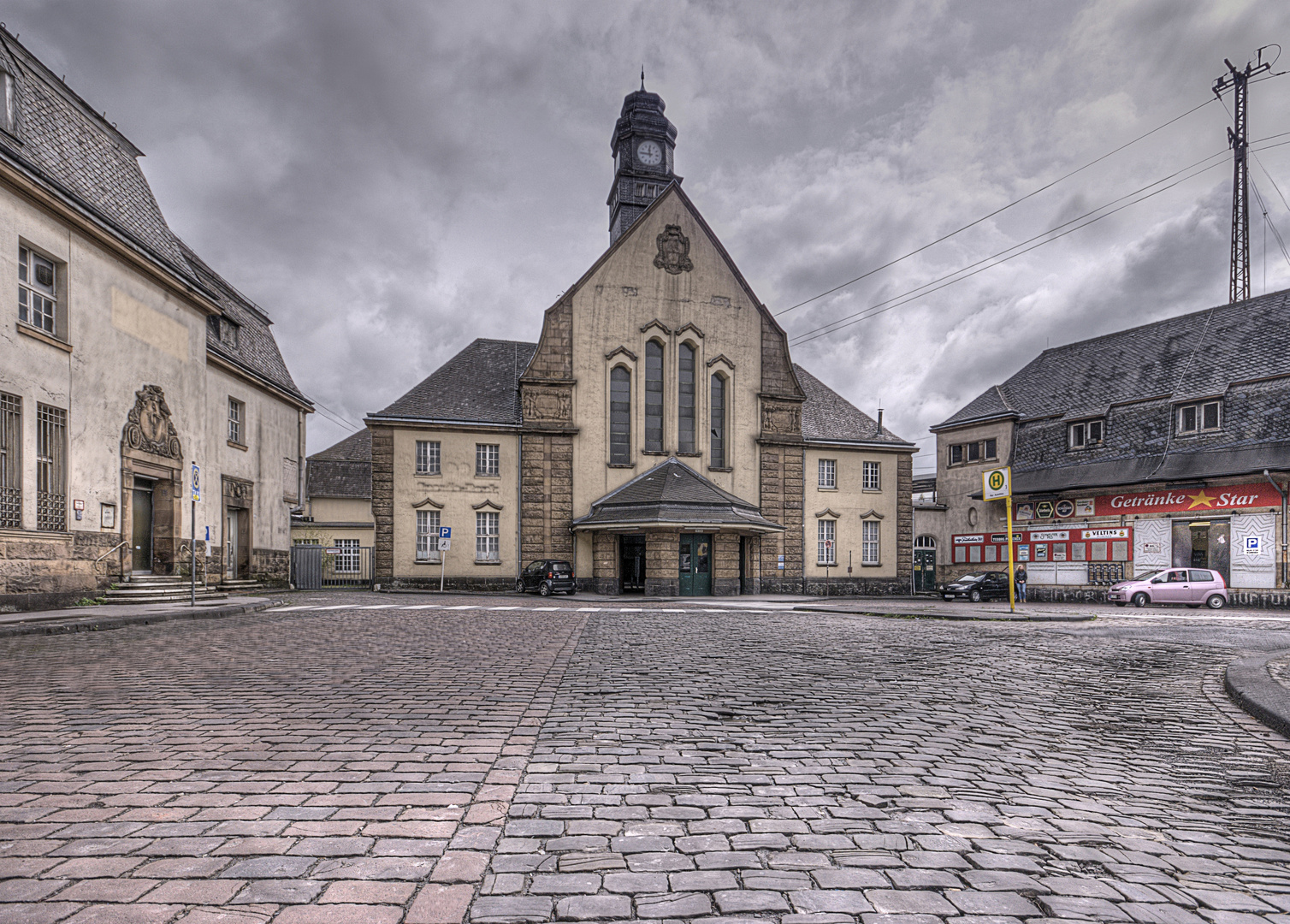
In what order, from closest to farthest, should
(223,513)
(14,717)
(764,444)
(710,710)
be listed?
(14,717)
(710,710)
(223,513)
(764,444)

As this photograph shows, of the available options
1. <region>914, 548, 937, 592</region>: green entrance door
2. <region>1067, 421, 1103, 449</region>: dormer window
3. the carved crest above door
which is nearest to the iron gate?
the carved crest above door

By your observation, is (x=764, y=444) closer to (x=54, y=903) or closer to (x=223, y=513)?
(x=223, y=513)

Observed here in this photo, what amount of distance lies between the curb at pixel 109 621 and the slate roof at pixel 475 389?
54.1 ft

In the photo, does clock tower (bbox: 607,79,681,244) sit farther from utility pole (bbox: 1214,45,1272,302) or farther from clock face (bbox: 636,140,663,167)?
A: utility pole (bbox: 1214,45,1272,302)

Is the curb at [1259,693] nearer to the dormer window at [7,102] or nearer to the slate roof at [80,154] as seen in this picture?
the slate roof at [80,154]

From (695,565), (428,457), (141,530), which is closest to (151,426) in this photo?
(141,530)

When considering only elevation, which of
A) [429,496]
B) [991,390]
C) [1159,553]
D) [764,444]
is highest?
[991,390]

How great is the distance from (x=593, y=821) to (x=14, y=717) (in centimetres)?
524

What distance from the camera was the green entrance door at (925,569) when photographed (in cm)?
3956

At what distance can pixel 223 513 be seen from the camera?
24.2 metres

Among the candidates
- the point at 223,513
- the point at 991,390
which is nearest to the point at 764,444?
the point at 991,390

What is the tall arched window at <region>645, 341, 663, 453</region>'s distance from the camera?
112 ft

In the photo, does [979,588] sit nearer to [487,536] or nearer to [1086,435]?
[1086,435]

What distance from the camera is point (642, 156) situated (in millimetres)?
47562
